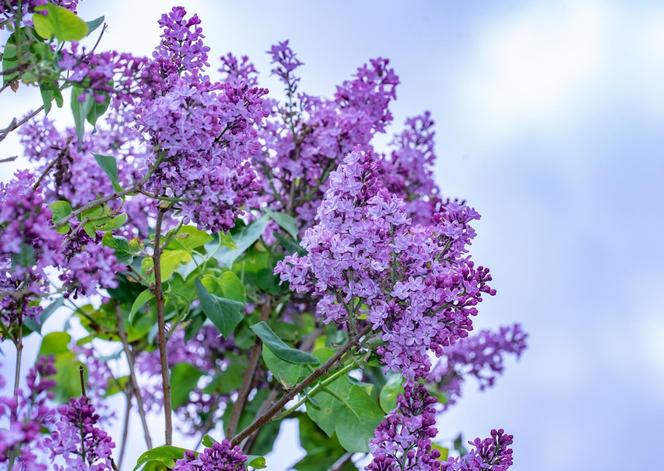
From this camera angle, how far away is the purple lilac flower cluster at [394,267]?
56.3 inches

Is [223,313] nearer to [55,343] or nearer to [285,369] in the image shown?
[285,369]

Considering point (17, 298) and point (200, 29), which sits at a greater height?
point (200, 29)

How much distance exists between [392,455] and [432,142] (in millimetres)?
1069

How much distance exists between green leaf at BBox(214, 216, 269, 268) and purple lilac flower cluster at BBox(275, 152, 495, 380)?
520 millimetres

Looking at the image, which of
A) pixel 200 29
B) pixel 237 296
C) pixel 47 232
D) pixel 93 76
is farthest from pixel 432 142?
pixel 47 232

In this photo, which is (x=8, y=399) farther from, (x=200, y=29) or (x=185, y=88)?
(x=200, y=29)

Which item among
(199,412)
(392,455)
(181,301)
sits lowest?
(392,455)

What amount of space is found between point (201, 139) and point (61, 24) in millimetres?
250

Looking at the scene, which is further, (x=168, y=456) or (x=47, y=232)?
(x=168, y=456)

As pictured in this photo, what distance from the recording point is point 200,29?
5.08 ft

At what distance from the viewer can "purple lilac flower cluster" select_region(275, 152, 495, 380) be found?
143 centimetres

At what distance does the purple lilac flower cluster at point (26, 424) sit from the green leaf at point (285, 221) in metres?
0.85

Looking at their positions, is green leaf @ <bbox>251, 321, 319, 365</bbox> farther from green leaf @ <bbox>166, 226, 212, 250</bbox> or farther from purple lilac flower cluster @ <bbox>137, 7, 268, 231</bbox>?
green leaf @ <bbox>166, 226, 212, 250</bbox>

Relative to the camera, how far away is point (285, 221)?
2.02 meters
